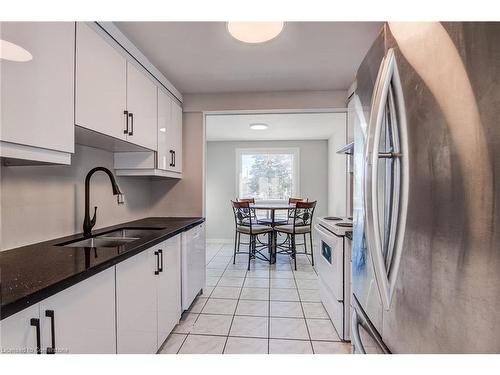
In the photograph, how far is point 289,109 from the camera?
269cm

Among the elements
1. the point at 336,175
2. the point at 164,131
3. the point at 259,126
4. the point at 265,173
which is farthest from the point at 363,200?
the point at 265,173

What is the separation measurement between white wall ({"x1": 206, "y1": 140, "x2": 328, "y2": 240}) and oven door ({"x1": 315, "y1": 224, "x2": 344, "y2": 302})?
10.3 ft

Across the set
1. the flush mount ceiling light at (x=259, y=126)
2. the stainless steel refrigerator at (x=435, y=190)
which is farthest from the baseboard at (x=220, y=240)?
the stainless steel refrigerator at (x=435, y=190)

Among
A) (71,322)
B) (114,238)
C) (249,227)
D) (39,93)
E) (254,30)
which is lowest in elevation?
(249,227)

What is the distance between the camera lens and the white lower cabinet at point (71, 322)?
0.72m

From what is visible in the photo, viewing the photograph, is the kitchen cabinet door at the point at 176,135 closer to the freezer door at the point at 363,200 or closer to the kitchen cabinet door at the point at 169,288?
the kitchen cabinet door at the point at 169,288

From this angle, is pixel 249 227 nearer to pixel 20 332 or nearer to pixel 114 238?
pixel 114 238

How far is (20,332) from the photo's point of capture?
0.72m

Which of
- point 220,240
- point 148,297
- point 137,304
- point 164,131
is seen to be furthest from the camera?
point 220,240

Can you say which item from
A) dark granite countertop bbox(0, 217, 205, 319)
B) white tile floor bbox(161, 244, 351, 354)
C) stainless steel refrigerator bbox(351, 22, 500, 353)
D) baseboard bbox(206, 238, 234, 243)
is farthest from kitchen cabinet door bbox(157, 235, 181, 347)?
baseboard bbox(206, 238, 234, 243)

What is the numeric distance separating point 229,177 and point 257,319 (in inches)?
143

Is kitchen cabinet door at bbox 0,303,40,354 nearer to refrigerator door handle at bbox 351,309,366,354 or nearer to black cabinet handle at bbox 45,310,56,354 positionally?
black cabinet handle at bbox 45,310,56,354

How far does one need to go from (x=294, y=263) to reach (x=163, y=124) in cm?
275

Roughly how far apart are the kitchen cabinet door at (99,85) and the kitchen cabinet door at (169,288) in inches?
33.3
